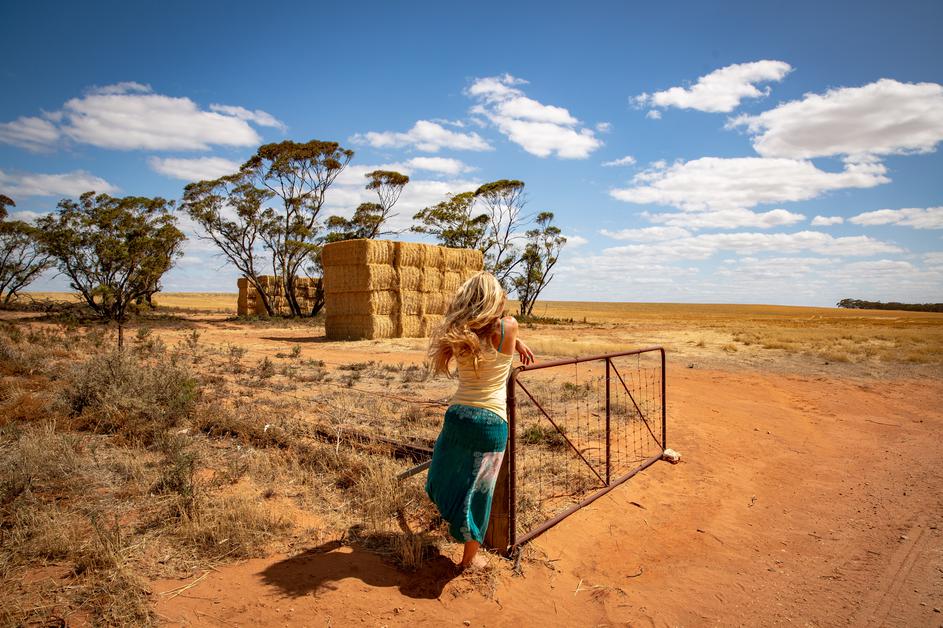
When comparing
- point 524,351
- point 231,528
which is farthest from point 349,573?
point 524,351

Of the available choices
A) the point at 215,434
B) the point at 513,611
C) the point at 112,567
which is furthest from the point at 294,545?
the point at 215,434

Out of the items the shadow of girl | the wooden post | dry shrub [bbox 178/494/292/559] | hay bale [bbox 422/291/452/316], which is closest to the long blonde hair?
the wooden post

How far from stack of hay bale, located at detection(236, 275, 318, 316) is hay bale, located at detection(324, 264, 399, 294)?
14091 millimetres

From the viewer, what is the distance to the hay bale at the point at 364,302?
19087mm

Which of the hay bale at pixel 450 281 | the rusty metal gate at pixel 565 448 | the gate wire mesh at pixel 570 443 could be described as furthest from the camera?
the hay bale at pixel 450 281

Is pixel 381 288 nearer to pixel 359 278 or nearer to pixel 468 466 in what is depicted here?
pixel 359 278

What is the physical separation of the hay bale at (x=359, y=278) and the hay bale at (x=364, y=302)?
191 mm

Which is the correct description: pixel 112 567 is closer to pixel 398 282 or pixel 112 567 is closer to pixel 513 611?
pixel 513 611

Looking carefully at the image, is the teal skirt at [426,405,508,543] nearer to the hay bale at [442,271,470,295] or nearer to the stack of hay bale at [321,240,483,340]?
the stack of hay bale at [321,240,483,340]

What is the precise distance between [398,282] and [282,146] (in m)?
14.1

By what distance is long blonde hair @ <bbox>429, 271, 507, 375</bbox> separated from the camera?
2955 mm

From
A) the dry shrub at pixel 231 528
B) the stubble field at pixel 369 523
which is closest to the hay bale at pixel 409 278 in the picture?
the stubble field at pixel 369 523

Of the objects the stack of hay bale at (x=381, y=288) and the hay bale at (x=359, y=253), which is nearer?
the hay bale at (x=359, y=253)

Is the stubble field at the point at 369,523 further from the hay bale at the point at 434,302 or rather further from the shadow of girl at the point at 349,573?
the hay bale at the point at 434,302
